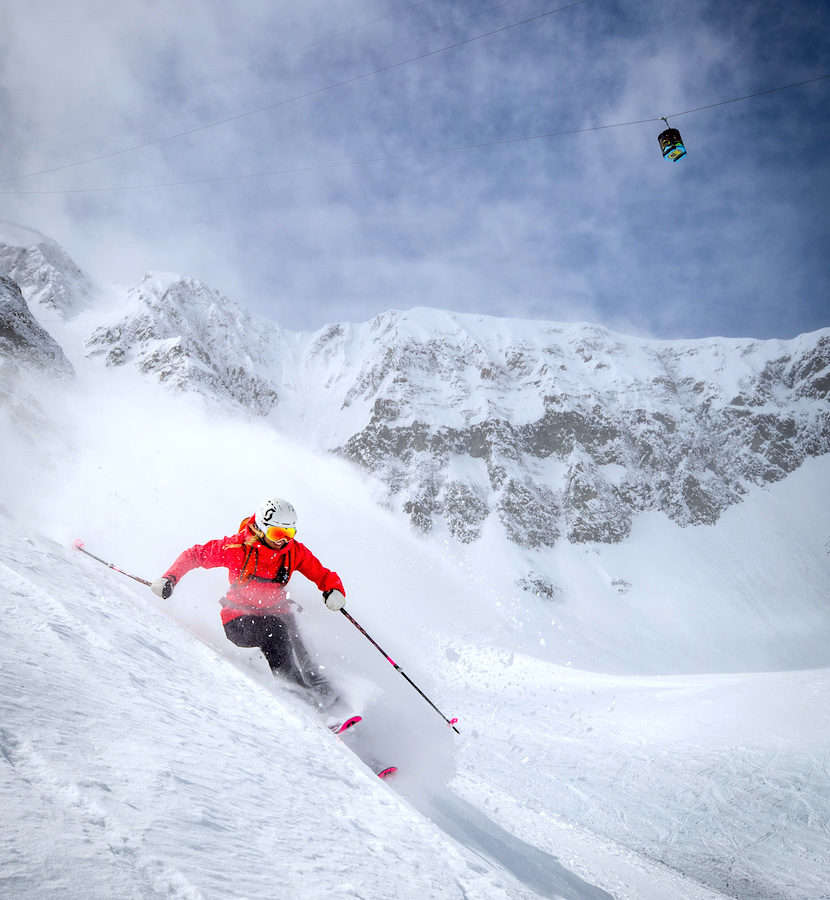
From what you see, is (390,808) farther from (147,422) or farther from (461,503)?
(461,503)

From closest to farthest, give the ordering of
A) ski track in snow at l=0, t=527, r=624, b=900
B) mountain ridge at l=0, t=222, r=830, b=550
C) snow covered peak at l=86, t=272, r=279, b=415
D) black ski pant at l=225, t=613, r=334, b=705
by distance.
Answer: ski track in snow at l=0, t=527, r=624, b=900 → black ski pant at l=225, t=613, r=334, b=705 → snow covered peak at l=86, t=272, r=279, b=415 → mountain ridge at l=0, t=222, r=830, b=550

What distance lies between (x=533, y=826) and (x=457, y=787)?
86cm

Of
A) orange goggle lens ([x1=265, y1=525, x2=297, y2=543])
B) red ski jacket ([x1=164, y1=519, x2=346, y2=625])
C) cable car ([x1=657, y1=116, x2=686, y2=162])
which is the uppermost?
A: cable car ([x1=657, y1=116, x2=686, y2=162])

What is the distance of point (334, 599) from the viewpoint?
5664 mm

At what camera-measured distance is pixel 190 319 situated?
10125cm

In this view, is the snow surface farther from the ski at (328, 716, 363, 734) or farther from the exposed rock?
the exposed rock

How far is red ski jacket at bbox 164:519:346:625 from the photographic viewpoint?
558cm

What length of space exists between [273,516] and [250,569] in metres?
0.71

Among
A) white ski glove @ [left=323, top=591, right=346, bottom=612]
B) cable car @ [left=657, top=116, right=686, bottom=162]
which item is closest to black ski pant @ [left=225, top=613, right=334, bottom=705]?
white ski glove @ [left=323, top=591, right=346, bottom=612]

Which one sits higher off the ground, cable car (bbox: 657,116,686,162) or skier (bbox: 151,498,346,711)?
cable car (bbox: 657,116,686,162)

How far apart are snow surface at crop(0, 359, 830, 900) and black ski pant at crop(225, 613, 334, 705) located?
348mm

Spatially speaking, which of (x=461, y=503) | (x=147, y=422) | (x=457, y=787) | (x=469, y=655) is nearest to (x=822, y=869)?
(x=457, y=787)

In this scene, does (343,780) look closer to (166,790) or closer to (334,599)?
(166,790)

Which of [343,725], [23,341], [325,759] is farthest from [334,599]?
[23,341]
